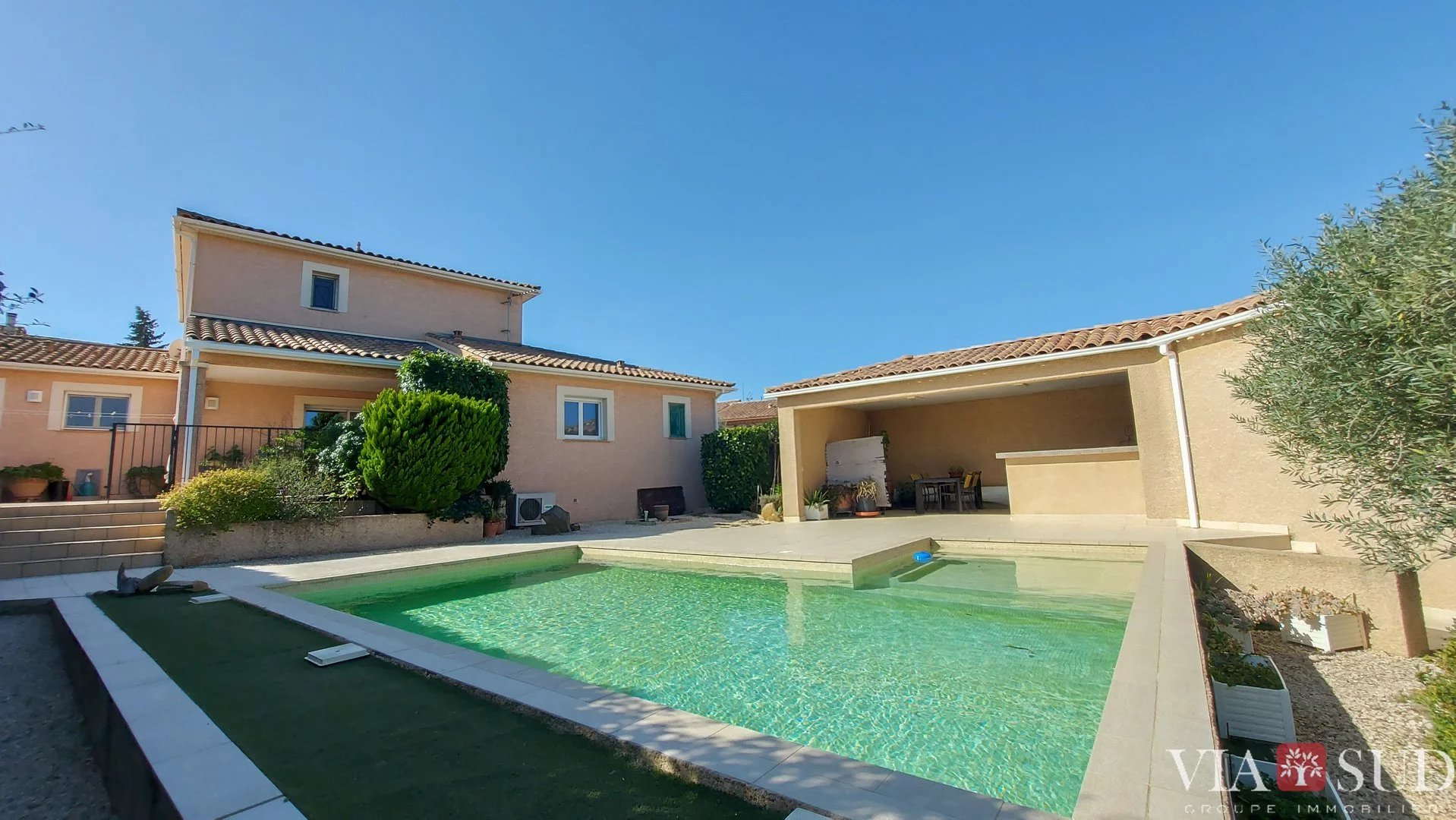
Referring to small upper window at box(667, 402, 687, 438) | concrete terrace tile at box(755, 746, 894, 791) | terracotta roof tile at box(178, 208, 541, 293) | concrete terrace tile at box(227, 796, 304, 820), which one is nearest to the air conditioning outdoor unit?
small upper window at box(667, 402, 687, 438)

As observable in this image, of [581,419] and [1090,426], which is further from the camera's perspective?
[581,419]

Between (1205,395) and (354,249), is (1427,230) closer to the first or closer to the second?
(1205,395)

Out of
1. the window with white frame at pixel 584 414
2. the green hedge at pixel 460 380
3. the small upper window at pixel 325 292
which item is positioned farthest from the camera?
the small upper window at pixel 325 292

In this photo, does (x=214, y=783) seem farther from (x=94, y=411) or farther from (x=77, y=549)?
(x=94, y=411)

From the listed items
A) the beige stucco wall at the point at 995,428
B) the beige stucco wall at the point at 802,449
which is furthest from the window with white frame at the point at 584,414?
the beige stucco wall at the point at 995,428

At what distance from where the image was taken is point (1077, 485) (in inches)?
485

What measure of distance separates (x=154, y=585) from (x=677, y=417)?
43.0 feet

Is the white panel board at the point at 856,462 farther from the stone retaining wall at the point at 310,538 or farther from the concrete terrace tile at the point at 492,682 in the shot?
the concrete terrace tile at the point at 492,682

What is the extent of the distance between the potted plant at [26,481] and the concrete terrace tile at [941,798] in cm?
1838

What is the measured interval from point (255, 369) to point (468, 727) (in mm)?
14029

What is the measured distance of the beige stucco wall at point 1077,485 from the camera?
11789mm

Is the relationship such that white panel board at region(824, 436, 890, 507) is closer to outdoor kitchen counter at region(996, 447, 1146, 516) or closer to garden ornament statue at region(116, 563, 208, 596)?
outdoor kitchen counter at region(996, 447, 1146, 516)

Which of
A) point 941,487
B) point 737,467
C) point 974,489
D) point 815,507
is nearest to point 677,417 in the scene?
point 737,467

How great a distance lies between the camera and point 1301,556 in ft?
20.1
